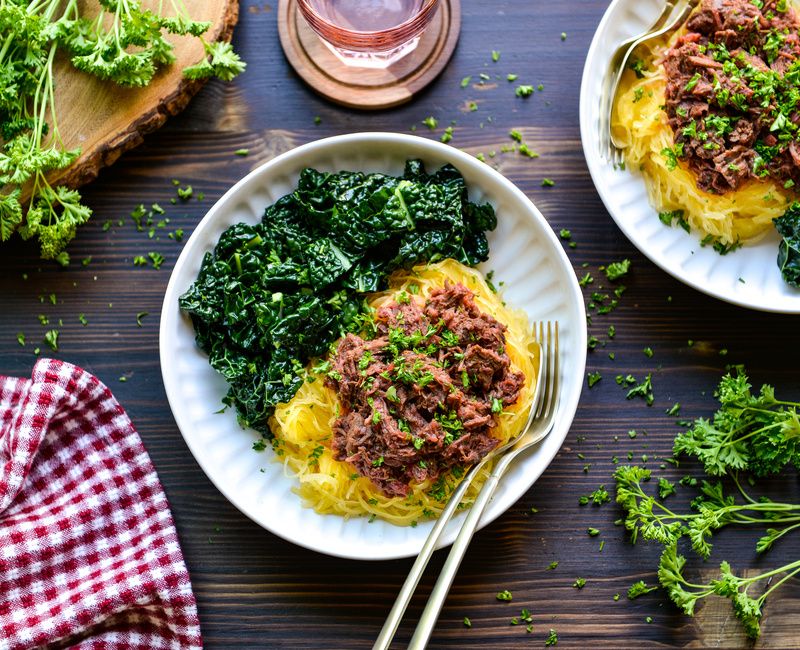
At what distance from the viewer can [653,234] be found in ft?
14.5

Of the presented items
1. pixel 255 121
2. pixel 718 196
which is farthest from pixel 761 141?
pixel 255 121

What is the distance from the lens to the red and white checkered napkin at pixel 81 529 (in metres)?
4.29

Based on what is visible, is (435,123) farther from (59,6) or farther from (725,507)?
(725,507)

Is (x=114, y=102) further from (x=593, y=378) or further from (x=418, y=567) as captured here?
(x=593, y=378)

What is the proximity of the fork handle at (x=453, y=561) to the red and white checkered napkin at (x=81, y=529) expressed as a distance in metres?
1.63

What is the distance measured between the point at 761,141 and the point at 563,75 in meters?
1.23

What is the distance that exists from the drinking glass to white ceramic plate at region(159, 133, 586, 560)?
0.63m

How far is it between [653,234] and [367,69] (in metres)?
1.98

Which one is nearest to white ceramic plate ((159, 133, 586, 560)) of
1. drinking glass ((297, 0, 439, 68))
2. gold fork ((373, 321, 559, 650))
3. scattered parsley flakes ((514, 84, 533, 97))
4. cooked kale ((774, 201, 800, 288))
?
gold fork ((373, 321, 559, 650))

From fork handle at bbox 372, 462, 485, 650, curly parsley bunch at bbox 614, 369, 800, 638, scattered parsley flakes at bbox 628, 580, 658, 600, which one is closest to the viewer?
fork handle at bbox 372, 462, 485, 650

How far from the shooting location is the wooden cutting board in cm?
436

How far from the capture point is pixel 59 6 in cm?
439

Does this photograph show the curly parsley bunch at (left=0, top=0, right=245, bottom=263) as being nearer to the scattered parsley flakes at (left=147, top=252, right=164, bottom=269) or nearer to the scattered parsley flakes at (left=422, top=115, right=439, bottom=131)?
the scattered parsley flakes at (left=147, top=252, right=164, bottom=269)

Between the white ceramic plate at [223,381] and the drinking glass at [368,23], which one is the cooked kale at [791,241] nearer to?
the white ceramic plate at [223,381]
